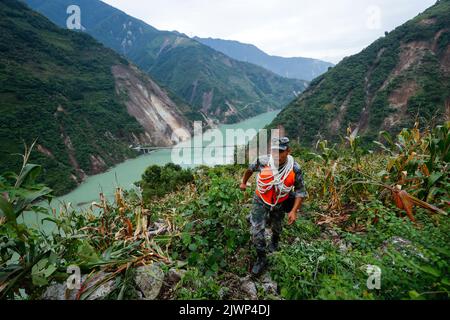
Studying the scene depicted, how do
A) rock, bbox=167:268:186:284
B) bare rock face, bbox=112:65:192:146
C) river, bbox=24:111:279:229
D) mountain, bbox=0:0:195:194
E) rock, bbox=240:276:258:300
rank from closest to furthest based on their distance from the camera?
1. rock, bbox=240:276:258:300
2. rock, bbox=167:268:186:284
3. river, bbox=24:111:279:229
4. mountain, bbox=0:0:195:194
5. bare rock face, bbox=112:65:192:146

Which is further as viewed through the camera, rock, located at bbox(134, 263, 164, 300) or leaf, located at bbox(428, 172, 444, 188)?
leaf, located at bbox(428, 172, 444, 188)

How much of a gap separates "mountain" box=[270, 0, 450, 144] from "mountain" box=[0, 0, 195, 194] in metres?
28.8

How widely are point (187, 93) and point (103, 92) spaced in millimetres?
59739

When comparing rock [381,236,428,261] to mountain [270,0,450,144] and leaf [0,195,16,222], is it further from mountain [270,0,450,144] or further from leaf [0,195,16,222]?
mountain [270,0,450,144]

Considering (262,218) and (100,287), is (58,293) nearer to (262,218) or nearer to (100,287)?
(100,287)

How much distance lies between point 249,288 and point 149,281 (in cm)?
95

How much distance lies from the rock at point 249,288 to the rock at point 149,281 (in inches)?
31.1

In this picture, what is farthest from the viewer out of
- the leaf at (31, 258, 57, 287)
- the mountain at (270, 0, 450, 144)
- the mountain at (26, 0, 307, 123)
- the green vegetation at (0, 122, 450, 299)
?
the mountain at (26, 0, 307, 123)

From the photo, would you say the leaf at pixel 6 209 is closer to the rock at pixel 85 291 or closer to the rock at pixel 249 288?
the rock at pixel 85 291

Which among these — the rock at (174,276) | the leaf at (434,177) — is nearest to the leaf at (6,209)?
the rock at (174,276)

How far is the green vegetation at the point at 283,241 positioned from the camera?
2.08m

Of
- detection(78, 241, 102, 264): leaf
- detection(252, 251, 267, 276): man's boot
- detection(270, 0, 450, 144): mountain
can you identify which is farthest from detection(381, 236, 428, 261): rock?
detection(270, 0, 450, 144): mountain

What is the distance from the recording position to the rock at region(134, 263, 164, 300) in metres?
2.47
